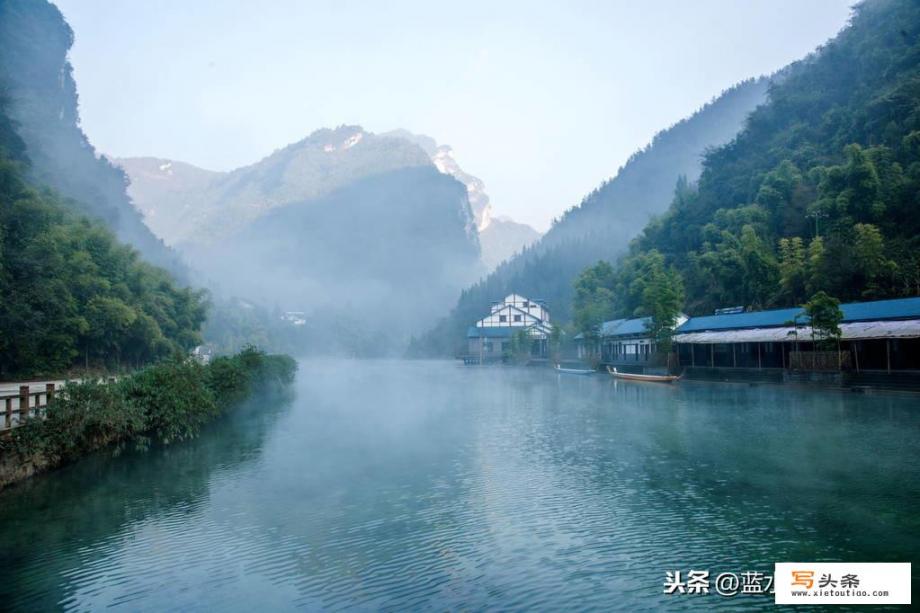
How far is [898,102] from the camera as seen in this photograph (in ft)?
191

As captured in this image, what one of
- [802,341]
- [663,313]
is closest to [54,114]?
[663,313]

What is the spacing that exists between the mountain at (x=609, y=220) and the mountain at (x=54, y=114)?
2550 inches

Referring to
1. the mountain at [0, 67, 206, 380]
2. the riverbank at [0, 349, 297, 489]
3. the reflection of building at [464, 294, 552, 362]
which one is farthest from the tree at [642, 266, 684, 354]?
the reflection of building at [464, 294, 552, 362]

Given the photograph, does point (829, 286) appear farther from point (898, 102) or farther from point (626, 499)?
point (626, 499)

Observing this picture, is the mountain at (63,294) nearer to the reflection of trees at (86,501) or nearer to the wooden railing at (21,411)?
the reflection of trees at (86,501)

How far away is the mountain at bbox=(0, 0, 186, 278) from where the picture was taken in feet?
240

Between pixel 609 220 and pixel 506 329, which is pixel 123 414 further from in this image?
pixel 609 220

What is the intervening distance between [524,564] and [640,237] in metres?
90.4

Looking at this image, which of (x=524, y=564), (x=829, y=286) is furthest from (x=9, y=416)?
(x=829, y=286)

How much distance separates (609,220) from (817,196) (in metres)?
119

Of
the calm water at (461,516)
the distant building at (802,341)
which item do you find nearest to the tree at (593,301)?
the distant building at (802,341)

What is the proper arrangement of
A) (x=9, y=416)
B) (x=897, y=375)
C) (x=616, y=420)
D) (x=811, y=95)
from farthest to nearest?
(x=811, y=95), (x=897, y=375), (x=616, y=420), (x=9, y=416)

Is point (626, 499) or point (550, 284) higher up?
point (550, 284)

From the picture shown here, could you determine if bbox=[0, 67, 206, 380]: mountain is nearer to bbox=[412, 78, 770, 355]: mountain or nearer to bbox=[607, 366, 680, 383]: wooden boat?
bbox=[607, 366, 680, 383]: wooden boat
